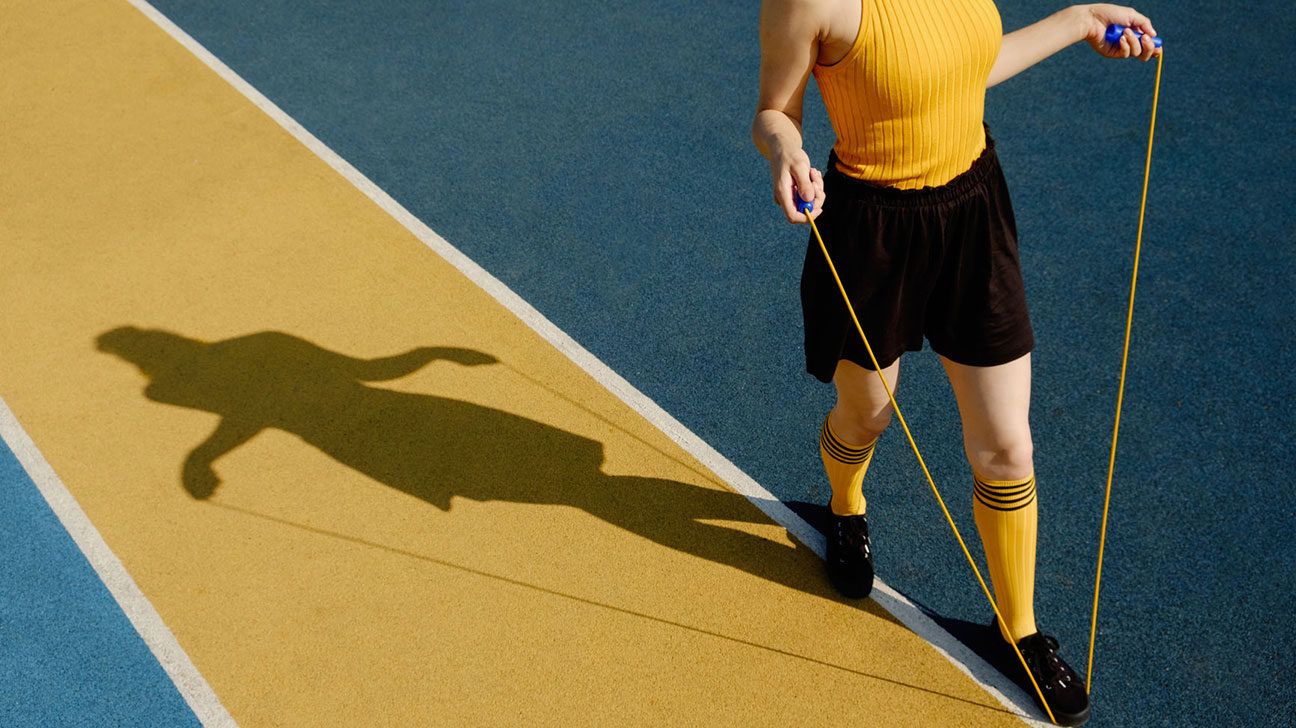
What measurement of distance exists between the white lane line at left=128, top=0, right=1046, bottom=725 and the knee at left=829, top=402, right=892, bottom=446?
2.12 ft

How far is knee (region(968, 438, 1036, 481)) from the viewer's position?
299cm

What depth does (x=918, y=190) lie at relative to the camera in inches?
107

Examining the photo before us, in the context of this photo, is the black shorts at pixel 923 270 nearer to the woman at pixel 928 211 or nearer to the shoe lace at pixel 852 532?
the woman at pixel 928 211

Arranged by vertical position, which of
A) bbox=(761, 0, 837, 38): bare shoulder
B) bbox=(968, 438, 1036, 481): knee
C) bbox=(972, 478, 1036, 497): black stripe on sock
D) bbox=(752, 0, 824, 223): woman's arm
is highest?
bbox=(761, 0, 837, 38): bare shoulder

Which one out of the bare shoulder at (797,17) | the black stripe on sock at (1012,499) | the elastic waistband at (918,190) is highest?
the bare shoulder at (797,17)

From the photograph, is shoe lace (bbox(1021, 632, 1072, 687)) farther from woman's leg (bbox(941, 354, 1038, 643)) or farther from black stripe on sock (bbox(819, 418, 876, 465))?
black stripe on sock (bbox(819, 418, 876, 465))

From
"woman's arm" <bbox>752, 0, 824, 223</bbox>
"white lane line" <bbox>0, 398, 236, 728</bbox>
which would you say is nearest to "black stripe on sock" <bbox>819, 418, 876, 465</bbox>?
"woman's arm" <bbox>752, 0, 824, 223</bbox>

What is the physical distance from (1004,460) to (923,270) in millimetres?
646

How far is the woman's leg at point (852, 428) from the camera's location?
3.16 meters

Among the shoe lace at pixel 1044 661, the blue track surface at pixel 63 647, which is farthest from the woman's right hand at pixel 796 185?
the blue track surface at pixel 63 647

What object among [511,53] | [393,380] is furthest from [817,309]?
[511,53]

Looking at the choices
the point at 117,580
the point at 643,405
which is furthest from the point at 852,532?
the point at 117,580

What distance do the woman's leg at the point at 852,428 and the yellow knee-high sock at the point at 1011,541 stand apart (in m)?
0.37

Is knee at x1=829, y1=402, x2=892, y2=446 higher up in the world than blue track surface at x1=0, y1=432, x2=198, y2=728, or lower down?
higher up
